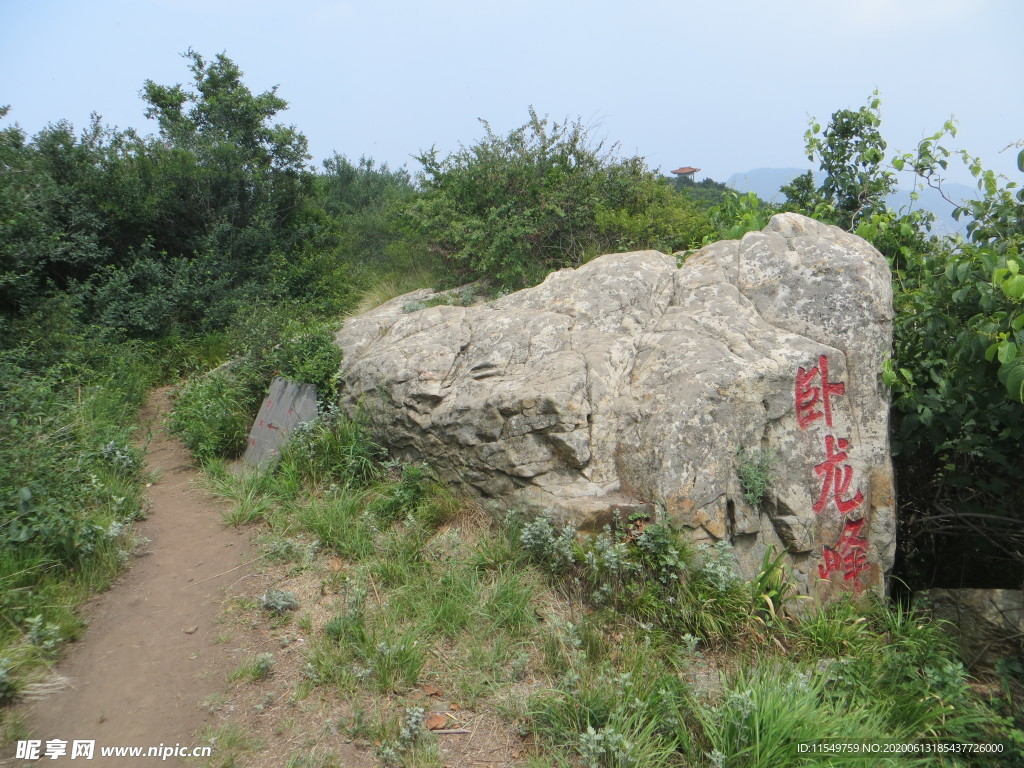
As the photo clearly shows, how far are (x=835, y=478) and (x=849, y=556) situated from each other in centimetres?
52

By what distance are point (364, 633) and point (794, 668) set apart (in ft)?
8.04

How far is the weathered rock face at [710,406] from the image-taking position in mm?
4590

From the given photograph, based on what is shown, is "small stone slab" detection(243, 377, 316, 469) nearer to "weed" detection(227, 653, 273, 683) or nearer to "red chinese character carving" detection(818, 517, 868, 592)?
"weed" detection(227, 653, 273, 683)

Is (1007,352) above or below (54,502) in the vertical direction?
above

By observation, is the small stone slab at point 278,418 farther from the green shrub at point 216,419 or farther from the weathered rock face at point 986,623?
the weathered rock face at point 986,623

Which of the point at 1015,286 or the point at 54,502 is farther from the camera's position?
the point at 54,502

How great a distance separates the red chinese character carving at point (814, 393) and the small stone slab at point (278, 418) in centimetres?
405

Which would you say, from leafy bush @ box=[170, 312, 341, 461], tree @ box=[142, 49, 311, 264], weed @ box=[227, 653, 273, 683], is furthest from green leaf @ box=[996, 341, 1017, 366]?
tree @ box=[142, 49, 311, 264]

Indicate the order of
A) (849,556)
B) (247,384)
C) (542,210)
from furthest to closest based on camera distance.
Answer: (542,210) < (247,384) < (849,556)

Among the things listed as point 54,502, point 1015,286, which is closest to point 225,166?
point 54,502

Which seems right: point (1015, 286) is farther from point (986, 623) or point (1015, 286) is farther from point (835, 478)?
point (986, 623)

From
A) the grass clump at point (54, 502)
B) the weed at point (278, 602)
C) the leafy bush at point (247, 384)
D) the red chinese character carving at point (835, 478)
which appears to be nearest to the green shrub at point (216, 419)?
the leafy bush at point (247, 384)

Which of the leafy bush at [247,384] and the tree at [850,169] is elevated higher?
the tree at [850,169]

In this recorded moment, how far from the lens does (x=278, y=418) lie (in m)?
6.50
